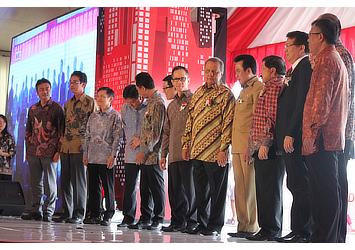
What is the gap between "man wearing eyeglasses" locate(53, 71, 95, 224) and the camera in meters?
5.22

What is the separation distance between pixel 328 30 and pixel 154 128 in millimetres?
1712

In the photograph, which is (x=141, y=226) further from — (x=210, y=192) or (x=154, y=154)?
(x=210, y=192)

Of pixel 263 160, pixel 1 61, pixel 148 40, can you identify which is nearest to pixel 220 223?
pixel 263 160

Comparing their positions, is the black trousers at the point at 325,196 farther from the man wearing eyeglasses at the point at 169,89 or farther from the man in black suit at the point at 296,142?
the man wearing eyeglasses at the point at 169,89

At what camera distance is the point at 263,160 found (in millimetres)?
3654

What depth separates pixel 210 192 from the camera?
4.07 m

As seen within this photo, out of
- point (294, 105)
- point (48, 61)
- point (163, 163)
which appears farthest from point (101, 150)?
point (48, 61)

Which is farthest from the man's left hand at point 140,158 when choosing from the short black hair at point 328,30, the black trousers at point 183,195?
the short black hair at point 328,30

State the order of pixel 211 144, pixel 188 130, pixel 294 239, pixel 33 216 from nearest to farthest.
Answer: pixel 294 239 < pixel 211 144 < pixel 188 130 < pixel 33 216

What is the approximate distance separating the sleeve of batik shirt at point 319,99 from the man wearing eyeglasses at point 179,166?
54.8 inches

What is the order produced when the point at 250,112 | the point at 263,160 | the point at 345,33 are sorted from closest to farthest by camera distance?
the point at 263,160, the point at 250,112, the point at 345,33

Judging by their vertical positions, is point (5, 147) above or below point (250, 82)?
below

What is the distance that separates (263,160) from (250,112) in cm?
38

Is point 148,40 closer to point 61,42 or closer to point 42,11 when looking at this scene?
point 61,42
